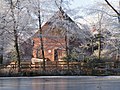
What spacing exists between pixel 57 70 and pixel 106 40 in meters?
11.9

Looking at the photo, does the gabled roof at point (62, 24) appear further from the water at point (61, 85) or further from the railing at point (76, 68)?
the water at point (61, 85)

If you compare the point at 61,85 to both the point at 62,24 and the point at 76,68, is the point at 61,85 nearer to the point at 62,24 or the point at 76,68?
the point at 76,68

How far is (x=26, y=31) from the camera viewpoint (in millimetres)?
44219

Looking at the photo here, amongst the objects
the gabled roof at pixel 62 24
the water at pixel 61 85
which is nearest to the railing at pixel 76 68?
the gabled roof at pixel 62 24

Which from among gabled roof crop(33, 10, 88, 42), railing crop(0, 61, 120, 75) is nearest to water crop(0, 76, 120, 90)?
railing crop(0, 61, 120, 75)

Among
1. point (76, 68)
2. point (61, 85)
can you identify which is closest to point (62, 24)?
point (76, 68)

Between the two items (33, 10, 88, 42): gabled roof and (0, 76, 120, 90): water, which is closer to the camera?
(0, 76, 120, 90): water

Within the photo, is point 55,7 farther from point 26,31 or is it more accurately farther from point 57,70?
point 57,70

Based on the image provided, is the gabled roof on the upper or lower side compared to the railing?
upper

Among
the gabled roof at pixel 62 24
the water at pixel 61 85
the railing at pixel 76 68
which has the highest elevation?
the gabled roof at pixel 62 24

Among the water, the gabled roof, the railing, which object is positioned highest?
the gabled roof

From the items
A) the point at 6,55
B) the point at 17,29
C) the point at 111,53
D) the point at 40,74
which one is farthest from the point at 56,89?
the point at 6,55

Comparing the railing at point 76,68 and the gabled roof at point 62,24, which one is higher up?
the gabled roof at point 62,24

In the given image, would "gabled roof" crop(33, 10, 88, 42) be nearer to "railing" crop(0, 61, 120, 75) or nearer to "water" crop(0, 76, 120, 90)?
"railing" crop(0, 61, 120, 75)
